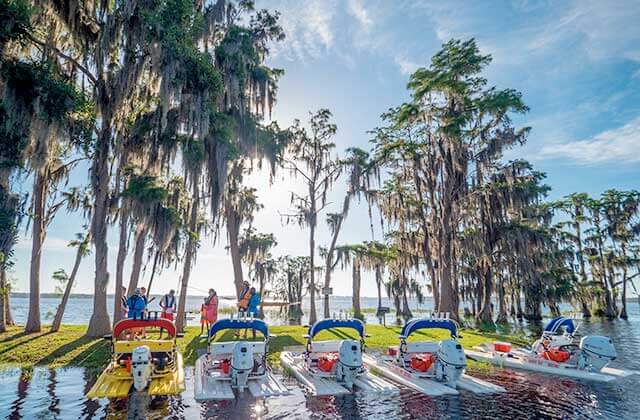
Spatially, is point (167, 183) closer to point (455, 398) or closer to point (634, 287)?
point (455, 398)

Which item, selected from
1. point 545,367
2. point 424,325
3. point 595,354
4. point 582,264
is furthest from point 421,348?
point 582,264

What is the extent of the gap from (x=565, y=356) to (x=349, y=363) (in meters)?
7.54

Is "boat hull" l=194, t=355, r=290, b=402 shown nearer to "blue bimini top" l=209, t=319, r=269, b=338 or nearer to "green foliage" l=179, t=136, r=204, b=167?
"blue bimini top" l=209, t=319, r=269, b=338

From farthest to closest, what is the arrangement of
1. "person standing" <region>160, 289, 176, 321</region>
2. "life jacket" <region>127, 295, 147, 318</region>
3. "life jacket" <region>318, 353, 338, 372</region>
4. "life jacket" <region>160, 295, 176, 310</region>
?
"life jacket" <region>160, 295, 176, 310</region>
"person standing" <region>160, 289, 176, 321</region>
"life jacket" <region>127, 295, 147, 318</region>
"life jacket" <region>318, 353, 338, 372</region>

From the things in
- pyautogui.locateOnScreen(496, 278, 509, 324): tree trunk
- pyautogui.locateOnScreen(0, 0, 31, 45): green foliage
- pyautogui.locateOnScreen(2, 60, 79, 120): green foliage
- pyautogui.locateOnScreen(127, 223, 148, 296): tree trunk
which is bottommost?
pyautogui.locateOnScreen(496, 278, 509, 324): tree trunk

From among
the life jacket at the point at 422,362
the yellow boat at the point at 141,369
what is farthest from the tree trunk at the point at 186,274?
the life jacket at the point at 422,362

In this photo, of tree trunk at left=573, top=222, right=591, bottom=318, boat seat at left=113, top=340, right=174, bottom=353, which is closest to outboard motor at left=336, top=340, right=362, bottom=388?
boat seat at left=113, top=340, right=174, bottom=353

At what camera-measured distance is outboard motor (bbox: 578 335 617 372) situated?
11469 mm

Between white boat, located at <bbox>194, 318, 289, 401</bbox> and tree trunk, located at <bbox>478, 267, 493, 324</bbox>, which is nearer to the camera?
white boat, located at <bbox>194, 318, 289, 401</bbox>

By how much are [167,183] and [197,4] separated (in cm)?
899

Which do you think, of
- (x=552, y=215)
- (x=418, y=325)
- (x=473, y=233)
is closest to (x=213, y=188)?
(x=418, y=325)

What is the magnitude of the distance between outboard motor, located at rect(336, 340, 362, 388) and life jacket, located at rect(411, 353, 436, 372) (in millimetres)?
2170

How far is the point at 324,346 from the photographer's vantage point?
457 inches

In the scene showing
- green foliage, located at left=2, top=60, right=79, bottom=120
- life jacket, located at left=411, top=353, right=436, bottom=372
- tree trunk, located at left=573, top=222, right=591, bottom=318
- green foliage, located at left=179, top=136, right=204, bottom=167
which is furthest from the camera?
tree trunk, located at left=573, top=222, right=591, bottom=318
